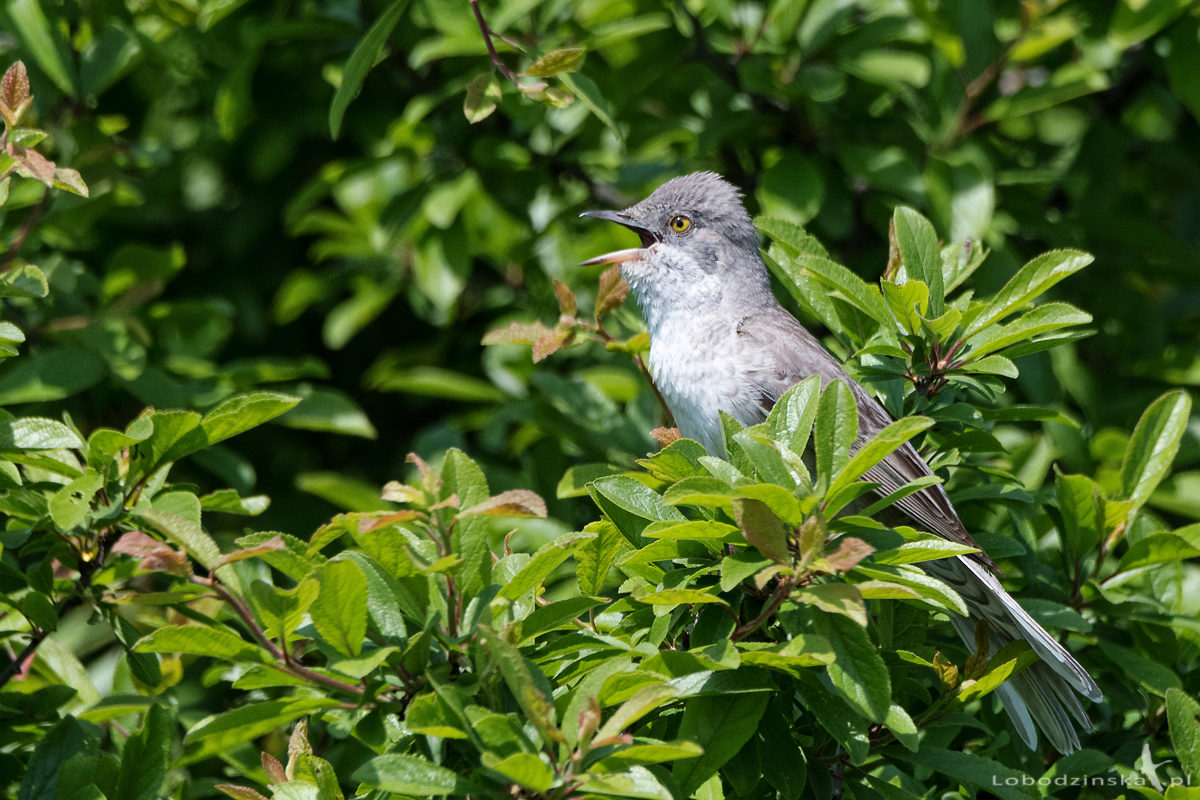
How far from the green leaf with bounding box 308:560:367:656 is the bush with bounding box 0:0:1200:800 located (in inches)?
0.4

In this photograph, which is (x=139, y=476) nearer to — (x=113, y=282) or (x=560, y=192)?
(x=113, y=282)

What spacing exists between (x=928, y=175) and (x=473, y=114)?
6.63 feet

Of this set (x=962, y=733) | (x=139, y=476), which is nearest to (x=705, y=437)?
(x=962, y=733)

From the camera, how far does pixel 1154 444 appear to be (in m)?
3.38

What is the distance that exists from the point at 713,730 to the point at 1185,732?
1.25 m

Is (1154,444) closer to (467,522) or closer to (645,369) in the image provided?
(645,369)

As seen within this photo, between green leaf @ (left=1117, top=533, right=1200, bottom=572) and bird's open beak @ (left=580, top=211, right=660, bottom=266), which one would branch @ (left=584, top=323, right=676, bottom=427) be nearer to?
bird's open beak @ (left=580, top=211, right=660, bottom=266)

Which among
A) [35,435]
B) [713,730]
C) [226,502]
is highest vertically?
[35,435]

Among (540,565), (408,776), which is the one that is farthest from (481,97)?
(408,776)

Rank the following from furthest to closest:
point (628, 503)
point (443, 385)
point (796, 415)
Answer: point (443, 385) → point (628, 503) → point (796, 415)

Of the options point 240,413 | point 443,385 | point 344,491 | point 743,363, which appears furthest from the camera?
point 443,385

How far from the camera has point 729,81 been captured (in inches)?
175

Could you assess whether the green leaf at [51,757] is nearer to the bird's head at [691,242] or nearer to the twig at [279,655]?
the twig at [279,655]

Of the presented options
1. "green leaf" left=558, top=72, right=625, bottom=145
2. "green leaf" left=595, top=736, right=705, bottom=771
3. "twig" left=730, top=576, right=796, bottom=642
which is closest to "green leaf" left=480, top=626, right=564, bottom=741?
"green leaf" left=595, top=736, right=705, bottom=771
